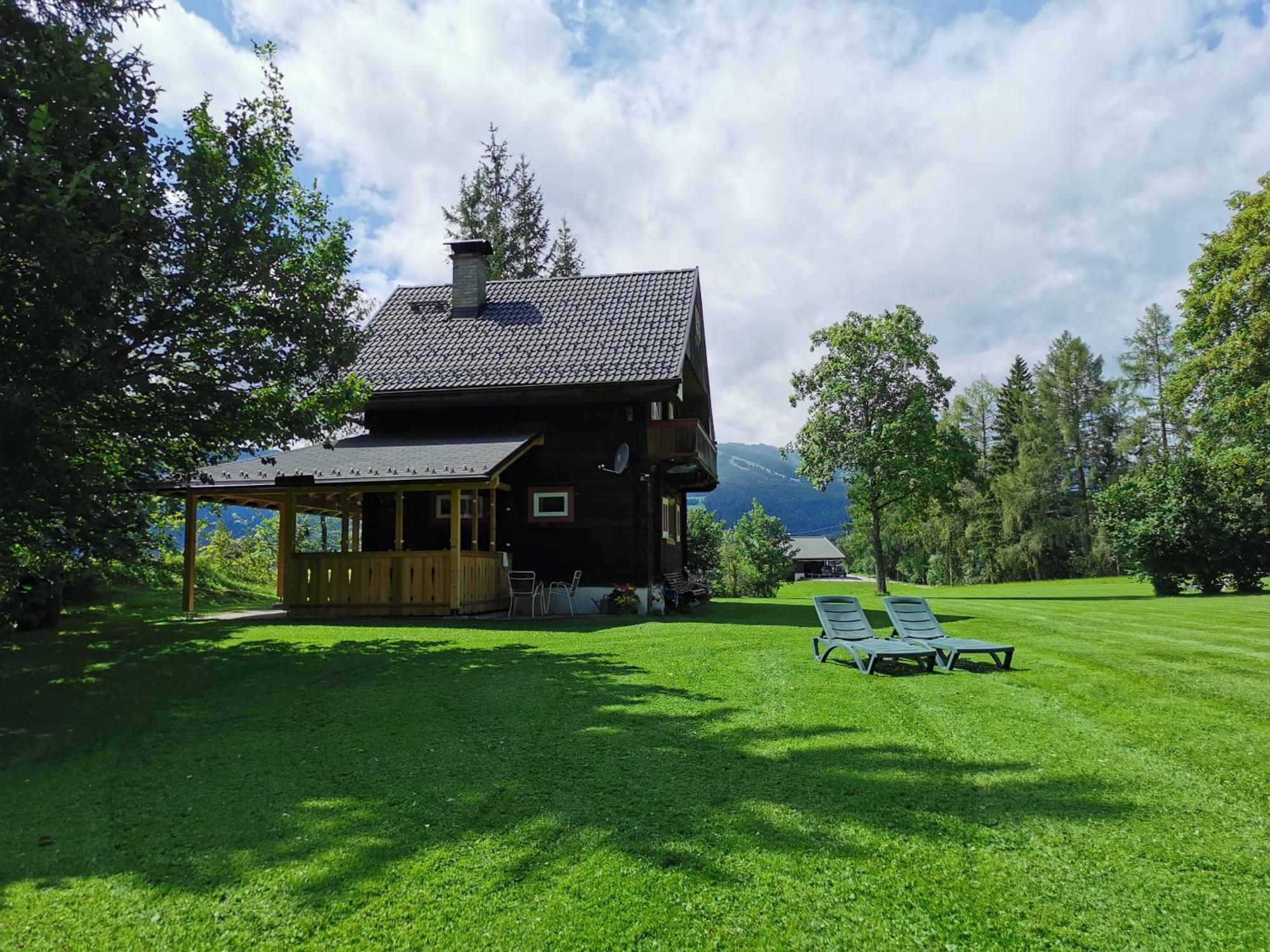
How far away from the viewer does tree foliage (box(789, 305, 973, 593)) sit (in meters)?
30.3

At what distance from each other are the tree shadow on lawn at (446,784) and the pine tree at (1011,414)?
50349 mm

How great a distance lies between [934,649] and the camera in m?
8.52

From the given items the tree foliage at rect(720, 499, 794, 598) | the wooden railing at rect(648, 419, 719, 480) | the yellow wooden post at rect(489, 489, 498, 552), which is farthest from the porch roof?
the tree foliage at rect(720, 499, 794, 598)

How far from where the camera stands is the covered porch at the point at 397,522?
1394cm

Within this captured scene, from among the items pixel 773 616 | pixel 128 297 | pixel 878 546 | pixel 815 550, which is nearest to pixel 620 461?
pixel 773 616

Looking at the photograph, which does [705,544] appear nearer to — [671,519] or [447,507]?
[671,519]

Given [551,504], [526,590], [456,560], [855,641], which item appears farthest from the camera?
[551,504]

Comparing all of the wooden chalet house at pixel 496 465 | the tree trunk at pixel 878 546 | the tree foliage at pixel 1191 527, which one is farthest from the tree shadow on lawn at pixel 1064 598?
the wooden chalet house at pixel 496 465

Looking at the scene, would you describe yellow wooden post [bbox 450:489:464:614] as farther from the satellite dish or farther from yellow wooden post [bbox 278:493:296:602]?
the satellite dish

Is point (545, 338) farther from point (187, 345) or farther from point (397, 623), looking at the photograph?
point (187, 345)

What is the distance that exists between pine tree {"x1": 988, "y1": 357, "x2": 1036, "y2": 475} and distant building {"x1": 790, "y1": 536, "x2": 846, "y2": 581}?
1418 inches

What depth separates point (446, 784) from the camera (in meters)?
4.81

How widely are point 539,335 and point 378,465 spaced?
Result: 219 inches

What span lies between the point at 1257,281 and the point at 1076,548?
30.5 meters
